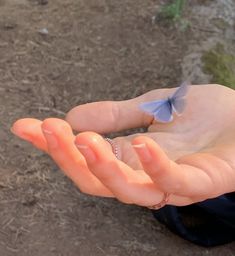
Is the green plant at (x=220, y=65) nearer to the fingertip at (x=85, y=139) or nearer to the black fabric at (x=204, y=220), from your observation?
the black fabric at (x=204, y=220)

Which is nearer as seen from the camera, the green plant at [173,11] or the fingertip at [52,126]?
the fingertip at [52,126]

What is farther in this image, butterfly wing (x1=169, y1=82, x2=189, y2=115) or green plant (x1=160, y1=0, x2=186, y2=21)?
green plant (x1=160, y1=0, x2=186, y2=21)

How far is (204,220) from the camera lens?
1.93 metres

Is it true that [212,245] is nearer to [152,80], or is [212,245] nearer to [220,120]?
[220,120]

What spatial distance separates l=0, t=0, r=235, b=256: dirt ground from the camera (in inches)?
74.5

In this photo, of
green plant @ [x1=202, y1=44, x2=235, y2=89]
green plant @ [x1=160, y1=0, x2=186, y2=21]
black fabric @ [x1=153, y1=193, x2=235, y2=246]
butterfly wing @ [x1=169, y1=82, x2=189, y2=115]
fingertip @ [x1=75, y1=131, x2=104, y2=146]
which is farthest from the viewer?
green plant @ [x1=160, y1=0, x2=186, y2=21]

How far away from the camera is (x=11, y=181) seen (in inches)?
79.0

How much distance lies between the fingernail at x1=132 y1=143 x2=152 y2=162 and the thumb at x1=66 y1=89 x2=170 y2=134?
48 cm

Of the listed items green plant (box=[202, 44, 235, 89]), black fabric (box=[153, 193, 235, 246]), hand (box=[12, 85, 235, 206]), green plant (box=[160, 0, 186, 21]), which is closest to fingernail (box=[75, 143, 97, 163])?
hand (box=[12, 85, 235, 206])

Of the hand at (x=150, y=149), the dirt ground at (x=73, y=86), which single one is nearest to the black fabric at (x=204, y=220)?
the dirt ground at (x=73, y=86)

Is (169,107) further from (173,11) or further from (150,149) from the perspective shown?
(173,11)

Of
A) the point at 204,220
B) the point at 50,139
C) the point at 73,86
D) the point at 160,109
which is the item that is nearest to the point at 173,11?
the point at 73,86

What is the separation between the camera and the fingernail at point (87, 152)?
1021 millimetres

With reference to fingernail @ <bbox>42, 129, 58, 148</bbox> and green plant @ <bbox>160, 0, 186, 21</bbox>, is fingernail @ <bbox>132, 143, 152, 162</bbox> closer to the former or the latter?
fingernail @ <bbox>42, 129, 58, 148</bbox>
